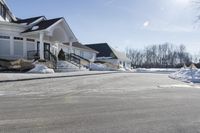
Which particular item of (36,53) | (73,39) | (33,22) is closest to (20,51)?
(36,53)

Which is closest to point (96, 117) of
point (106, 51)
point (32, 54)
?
point (32, 54)

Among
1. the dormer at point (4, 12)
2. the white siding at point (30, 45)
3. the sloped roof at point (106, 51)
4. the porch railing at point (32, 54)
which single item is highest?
the dormer at point (4, 12)

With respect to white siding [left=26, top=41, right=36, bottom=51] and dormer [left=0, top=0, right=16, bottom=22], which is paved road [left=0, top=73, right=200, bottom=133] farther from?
dormer [left=0, top=0, right=16, bottom=22]

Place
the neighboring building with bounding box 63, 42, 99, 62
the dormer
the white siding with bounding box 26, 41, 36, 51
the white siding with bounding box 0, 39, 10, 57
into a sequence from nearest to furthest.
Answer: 1. the white siding with bounding box 0, 39, 10, 57
2. the white siding with bounding box 26, 41, 36, 51
3. the dormer
4. the neighboring building with bounding box 63, 42, 99, 62

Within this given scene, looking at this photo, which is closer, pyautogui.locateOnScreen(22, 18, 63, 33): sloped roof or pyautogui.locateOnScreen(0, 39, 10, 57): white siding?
pyautogui.locateOnScreen(0, 39, 10, 57): white siding

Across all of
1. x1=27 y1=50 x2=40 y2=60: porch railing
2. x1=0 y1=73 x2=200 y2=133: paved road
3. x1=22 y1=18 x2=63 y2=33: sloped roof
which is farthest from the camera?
x1=27 y1=50 x2=40 y2=60: porch railing

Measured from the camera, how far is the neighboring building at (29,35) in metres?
28.5

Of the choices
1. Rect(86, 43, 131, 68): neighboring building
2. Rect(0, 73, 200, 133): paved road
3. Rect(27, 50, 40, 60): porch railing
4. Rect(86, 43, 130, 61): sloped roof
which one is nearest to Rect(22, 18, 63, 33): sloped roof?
Rect(27, 50, 40, 60): porch railing

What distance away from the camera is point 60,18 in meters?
32.1

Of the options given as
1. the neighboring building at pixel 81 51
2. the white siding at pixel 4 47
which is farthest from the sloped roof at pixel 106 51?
the white siding at pixel 4 47

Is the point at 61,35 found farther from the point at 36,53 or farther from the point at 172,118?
the point at 172,118

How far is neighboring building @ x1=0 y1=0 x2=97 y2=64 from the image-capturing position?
28453mm

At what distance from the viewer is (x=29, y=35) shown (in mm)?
30000

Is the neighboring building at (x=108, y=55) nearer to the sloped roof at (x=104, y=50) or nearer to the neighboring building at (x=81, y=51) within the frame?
the sloped roof at (x=104, y=50)
